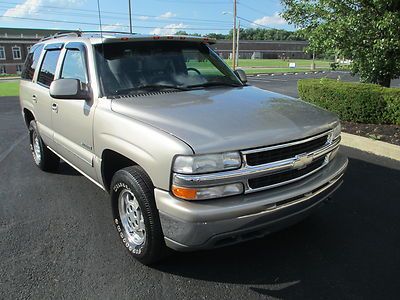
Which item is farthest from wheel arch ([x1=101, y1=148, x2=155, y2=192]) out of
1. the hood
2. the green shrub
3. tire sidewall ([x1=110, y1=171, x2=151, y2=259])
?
the green shrub

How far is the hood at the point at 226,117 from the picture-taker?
2.82m

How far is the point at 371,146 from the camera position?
22.1 feet

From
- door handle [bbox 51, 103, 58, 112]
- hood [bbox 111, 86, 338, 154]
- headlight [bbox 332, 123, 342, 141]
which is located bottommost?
headlight [bbox 332, 123, 342, 141]

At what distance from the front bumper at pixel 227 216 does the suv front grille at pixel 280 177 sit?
0.06 metres

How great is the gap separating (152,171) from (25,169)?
4086 millimetres

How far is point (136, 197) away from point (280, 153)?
1181mm

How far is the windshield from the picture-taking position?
152 inches

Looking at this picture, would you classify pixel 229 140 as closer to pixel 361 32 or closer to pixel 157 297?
pixel 157 297

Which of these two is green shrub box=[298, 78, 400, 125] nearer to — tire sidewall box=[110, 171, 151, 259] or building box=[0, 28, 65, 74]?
tire sidewall box=[110, 171, 151, 259]

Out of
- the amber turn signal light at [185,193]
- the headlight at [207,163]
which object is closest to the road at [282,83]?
the headlight at [207,163]

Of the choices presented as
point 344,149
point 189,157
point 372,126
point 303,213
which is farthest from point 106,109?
point 372,126

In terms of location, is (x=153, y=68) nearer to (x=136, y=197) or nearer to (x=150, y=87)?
(x=150, y=87)

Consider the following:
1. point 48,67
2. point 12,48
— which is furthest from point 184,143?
point 12,48

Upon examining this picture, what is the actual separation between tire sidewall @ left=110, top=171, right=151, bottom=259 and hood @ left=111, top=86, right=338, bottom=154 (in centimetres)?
51
